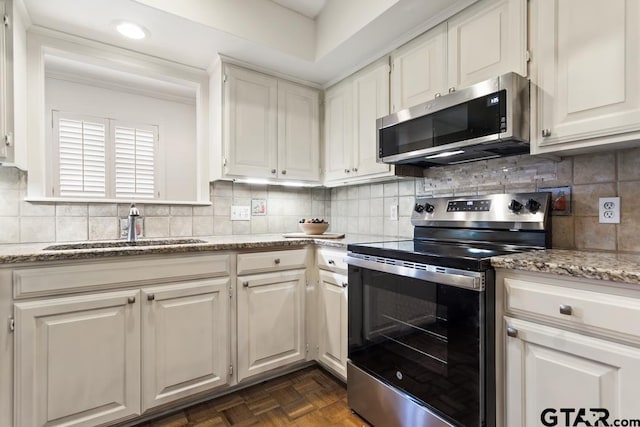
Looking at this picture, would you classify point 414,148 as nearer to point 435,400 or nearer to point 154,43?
point 435,400

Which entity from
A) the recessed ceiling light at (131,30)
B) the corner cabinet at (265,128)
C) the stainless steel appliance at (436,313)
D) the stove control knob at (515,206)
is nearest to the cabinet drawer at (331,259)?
the stainless steel appliance at (436,313)

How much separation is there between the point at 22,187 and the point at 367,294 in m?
2.02

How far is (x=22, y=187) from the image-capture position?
5.91 ft

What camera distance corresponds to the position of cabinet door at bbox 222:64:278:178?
2.21 m

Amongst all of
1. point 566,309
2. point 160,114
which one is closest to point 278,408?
point 566,309

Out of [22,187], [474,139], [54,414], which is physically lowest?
[54,414]

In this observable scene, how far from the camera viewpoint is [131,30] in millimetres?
1855

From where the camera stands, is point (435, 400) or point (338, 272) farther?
A: point (338, 272)

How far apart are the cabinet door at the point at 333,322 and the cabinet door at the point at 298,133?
87 cm

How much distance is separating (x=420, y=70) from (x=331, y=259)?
123 cm

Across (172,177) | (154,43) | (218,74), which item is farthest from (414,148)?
(172,177)

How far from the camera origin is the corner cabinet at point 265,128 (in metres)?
2.21

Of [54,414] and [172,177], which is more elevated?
[172,177]

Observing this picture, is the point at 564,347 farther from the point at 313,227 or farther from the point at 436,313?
the point at 313,227
